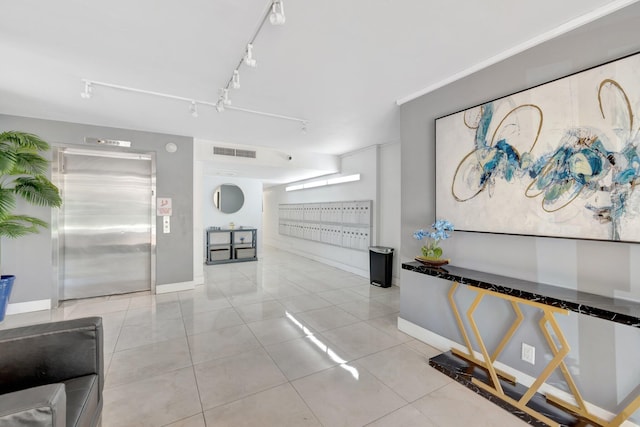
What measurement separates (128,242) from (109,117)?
6.30ft

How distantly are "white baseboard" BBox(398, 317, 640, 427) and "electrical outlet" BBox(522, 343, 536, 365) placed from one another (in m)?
0.11

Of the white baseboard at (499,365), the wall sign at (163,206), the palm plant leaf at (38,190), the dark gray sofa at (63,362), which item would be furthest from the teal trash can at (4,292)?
the white baseboard at (499,365)

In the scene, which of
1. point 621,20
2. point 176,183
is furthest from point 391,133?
point 176,183

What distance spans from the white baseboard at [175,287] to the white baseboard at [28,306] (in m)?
1.32

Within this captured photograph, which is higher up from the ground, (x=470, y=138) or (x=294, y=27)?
(x=294, y=27)

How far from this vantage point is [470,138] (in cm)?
234

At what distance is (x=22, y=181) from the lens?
3375mm

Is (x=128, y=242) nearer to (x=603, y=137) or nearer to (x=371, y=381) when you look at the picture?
(x=371, y=381)

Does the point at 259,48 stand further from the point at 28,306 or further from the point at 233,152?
the point at 28,306

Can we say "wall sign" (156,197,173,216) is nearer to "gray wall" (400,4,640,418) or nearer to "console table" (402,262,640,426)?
"gray wall" (400,4,640,418)

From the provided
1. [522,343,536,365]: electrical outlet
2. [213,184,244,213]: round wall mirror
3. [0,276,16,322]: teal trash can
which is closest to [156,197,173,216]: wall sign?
[0,276,16,322]: teal trash can

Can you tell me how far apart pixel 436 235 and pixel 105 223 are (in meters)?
4.74

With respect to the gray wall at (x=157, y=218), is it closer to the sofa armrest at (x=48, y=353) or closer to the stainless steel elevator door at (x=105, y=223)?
the stainless steel elevator door at (x=105, y=223)

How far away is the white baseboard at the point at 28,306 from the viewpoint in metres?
3.50
